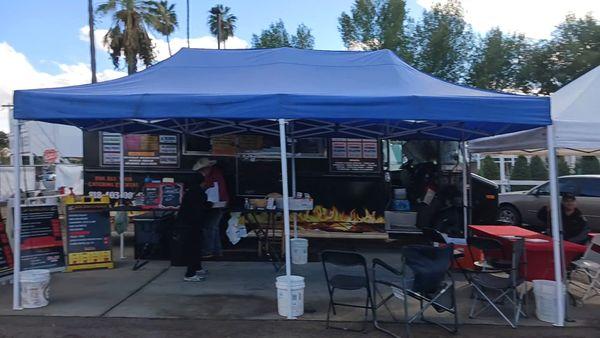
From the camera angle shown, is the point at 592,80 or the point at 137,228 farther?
the point at 137,228

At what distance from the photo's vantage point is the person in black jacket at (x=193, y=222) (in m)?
7.45

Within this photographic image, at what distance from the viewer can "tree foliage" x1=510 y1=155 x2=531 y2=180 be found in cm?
2242

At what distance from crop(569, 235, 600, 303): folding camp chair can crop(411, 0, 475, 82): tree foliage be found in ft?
49.0

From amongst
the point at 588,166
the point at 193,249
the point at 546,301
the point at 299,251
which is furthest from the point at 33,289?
the point at 588,166

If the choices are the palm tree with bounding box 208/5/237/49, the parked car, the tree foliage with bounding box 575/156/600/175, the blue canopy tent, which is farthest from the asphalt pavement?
the palm tree with bounding box 208/5/237/49

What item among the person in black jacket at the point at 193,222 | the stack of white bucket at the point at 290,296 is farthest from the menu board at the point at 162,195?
the stack of white bucket at the point at 290,296

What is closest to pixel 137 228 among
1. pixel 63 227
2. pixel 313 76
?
pixel 63 227

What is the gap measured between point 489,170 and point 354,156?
45.1 ft

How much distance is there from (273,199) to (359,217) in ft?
8.76

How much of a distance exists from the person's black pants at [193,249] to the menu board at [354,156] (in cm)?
372

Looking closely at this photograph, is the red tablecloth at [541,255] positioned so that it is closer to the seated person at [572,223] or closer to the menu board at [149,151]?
the seated person at [572,223]

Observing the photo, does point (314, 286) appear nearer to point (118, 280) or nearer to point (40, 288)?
point (118, 280)

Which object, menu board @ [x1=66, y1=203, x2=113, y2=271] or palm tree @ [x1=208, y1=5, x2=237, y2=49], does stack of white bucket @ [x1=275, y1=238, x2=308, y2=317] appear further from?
palm tree @ [x1=208, y1=5, x2=237, y2=49]

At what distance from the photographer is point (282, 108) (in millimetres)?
5871
